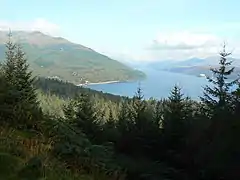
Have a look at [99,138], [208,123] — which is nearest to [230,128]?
[208,123]

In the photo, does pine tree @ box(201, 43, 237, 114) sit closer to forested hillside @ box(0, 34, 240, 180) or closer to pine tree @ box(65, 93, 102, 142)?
pine tree @ box(65, 93, 102, 142)

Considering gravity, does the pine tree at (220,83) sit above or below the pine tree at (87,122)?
above

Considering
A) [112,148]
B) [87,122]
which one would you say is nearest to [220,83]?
[87,122]

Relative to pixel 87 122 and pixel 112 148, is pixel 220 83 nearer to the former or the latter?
pixel 87 122

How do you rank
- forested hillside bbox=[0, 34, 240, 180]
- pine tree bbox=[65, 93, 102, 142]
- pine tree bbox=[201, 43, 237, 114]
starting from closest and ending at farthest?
forested hillside bbox=[0, 34, 240, 180] → pine tree bbox=[65, 93, 102, 142] → pine tree bbox=[201, 43, 237, 114]

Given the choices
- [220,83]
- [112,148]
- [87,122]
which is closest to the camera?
[112,148]

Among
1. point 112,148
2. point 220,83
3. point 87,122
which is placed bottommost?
point 112,148

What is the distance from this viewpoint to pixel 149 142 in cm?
1132

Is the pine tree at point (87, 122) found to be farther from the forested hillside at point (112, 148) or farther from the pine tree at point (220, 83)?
the pine tree at point (220, 83)

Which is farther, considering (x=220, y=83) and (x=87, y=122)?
(x=220, y=83)

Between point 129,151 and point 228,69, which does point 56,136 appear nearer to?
point 129,151

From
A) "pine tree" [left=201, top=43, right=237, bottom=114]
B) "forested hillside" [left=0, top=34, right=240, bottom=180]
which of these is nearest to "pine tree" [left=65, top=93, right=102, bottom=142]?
"forested hillside" [left=0, top=34, right=240, bottom=180]

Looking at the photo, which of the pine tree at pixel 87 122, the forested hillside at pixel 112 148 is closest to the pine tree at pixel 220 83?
the pine tree at pixel 87 122

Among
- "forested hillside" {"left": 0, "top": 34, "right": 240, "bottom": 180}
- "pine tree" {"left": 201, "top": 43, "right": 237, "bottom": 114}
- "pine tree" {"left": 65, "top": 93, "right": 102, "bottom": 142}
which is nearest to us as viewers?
"forested hillside" {"left": 0, "top": 34, "right": 240, "bottom": 180}
